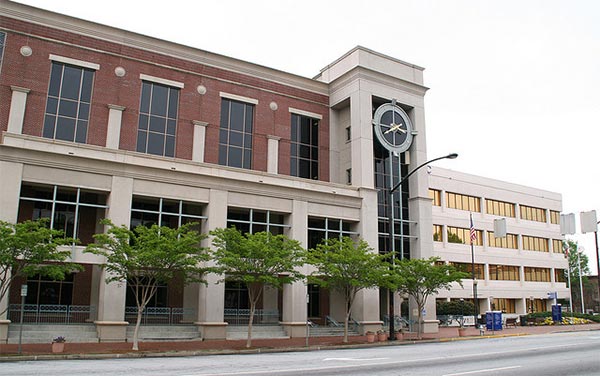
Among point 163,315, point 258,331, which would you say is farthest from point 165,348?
point 258,331

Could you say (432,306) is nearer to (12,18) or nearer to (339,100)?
(339,100)

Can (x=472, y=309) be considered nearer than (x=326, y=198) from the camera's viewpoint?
No

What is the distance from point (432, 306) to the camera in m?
42.8

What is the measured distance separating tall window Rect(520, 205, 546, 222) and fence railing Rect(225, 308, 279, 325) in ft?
141

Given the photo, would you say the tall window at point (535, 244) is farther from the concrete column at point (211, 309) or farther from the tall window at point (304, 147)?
the concrete column at point (211, 309)

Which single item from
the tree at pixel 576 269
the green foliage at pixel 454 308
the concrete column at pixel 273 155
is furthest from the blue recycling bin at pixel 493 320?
the tree at pixel 576 269

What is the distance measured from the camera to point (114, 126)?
35.8 m

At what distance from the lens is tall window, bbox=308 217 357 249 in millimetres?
40506

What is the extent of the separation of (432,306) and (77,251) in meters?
26.2

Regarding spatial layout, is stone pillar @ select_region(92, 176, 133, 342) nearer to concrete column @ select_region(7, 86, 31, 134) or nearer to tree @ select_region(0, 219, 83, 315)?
tree @ select_region(0, 219, 83, 315)

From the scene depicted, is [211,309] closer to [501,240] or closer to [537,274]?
[501,240]

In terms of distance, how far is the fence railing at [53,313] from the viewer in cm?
3097

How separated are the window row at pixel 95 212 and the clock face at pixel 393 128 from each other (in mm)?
8527

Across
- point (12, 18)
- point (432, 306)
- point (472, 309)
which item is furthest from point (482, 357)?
point (472, 309)
